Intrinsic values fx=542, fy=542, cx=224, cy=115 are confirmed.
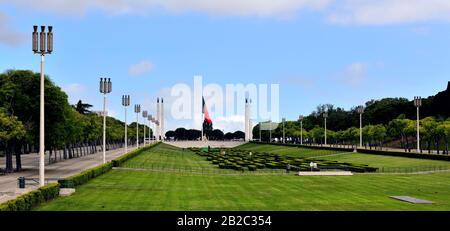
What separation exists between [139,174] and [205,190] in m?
16.9

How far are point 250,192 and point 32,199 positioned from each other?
2082 cm

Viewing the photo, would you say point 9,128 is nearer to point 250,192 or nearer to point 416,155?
point 250,192

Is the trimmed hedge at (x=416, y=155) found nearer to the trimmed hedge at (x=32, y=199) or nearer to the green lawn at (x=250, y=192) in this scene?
the green lawn at (x=250, y=192)

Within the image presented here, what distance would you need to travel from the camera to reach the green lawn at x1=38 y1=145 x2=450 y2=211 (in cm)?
3875

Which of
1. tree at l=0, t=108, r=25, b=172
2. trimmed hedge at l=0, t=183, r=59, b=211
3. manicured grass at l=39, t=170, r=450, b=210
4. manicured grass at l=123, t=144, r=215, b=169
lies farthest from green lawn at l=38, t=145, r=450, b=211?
manicured grass at l=123, t=144, r=215, b=169

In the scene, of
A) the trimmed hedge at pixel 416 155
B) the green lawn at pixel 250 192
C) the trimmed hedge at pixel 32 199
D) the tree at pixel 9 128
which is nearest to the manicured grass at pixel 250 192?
the green lawn at pixel 250 192

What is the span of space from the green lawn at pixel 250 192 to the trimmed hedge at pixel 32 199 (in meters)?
0.70

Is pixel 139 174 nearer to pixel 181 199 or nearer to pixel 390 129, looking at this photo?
pixel 181 199

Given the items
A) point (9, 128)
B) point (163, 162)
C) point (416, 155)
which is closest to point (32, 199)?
point (9, 128)

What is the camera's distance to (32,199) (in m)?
33.4

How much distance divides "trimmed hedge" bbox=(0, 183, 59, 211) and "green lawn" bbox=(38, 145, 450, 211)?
0.70 metres
